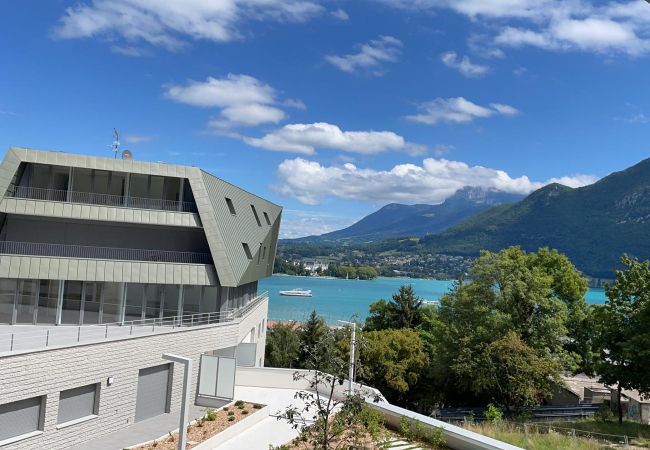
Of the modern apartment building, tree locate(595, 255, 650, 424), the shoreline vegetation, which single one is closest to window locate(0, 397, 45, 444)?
the modern apartment building

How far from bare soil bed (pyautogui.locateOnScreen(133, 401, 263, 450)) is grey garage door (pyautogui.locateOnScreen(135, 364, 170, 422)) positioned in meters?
2.55

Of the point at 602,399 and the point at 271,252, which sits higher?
the point at 271,252

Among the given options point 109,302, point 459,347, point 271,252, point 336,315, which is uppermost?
point 271,252

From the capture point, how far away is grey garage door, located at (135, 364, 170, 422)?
70.9 feet

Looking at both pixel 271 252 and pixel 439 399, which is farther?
pixel 271 252

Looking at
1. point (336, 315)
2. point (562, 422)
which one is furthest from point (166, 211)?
point (336, 315)

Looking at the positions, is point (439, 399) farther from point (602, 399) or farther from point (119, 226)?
point (119, 226)

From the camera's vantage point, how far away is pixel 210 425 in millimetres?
19891

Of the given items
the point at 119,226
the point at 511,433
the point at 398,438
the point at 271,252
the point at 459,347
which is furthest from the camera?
the point at 271,252

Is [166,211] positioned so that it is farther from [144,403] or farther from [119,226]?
[144,403]

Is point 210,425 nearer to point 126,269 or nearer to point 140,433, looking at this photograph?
point 140,433

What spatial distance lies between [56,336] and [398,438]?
40.7ft

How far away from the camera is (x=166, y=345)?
22.9m

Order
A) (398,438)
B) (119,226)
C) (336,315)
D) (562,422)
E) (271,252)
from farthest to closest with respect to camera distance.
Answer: (336,315)
(271,252)
(562,422)
(119,226)
(398,438)
